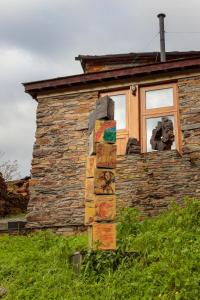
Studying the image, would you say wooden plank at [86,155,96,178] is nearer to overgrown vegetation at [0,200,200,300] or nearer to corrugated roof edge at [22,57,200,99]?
overgrown vegetation at [0,200,200,300]

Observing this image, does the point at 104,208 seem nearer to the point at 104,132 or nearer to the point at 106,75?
the point at 104,132

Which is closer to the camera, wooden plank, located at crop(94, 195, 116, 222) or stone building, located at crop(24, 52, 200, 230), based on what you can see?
wooden plank, located at crop(94, 195, 116, 222)

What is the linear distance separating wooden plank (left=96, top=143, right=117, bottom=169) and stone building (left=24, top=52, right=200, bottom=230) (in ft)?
12.7

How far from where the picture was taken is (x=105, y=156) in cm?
699

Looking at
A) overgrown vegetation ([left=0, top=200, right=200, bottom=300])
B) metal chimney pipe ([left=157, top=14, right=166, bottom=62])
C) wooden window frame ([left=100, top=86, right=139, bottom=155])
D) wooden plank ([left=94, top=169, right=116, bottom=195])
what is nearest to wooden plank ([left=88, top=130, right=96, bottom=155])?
wooden plank ([left=94, top=169, right=116, bottom=195])

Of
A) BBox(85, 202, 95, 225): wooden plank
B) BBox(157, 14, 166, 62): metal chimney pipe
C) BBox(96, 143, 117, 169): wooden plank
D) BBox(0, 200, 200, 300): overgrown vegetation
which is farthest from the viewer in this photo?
BBox(157, 14, 166, 62): metal chimney pipe

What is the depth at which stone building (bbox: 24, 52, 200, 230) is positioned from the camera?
10781 mm

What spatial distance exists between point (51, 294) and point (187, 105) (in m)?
6.87

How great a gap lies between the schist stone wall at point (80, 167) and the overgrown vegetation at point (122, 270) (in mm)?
2369

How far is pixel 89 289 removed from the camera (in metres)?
6.02

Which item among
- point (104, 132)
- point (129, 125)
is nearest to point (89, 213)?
point (104, 132)

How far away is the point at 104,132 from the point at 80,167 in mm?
4700

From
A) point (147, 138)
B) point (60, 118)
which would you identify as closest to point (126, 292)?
point (147, 138)

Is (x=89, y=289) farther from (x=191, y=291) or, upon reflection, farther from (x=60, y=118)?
(x=60, y=118)
